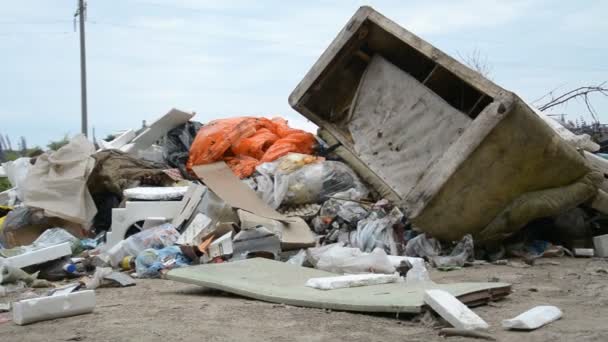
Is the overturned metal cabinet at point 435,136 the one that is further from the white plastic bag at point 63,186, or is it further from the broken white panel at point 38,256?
the broken white panel at point 38,256

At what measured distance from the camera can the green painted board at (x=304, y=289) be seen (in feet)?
12.3

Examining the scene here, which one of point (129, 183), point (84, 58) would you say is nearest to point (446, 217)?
point (129, 183)

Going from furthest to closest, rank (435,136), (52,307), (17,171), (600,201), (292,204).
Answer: (17,171), (292,204), (435,136), (600,201), (52,307)

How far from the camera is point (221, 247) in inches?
228

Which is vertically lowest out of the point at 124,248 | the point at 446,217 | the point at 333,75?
the point at 124,248

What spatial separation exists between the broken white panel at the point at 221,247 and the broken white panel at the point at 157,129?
113 inches

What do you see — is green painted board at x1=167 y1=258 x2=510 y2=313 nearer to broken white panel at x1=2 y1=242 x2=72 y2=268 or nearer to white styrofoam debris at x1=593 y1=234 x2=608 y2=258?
broken white panel at x1=2 y1=242 x2=72 y2=268

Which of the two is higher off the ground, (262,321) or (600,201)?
(600,201)

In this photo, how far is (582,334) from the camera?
322cm

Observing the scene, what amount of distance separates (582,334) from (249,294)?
1847mm

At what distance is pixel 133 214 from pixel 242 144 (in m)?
1.50

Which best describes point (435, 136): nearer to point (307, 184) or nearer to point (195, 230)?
point (307, 184)

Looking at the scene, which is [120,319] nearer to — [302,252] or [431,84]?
[302,252]

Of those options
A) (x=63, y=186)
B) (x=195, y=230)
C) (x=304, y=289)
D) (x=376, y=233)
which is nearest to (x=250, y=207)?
(x=195, y=230)
